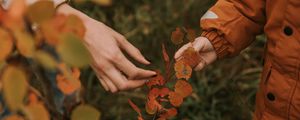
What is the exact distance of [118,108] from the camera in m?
2.06

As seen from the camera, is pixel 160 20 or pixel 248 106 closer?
pixel 248 106

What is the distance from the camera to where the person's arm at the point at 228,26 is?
3.74ft

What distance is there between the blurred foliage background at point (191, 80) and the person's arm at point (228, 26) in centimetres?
69

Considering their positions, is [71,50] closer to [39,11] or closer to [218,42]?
[39,11]

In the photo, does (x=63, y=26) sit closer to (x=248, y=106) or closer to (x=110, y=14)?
(x=248, y=106)

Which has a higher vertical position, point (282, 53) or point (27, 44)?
point (27, 44)

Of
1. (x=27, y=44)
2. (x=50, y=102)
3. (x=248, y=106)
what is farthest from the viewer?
(x=248, y=106)

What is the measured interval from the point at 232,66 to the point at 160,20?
16.2 inches

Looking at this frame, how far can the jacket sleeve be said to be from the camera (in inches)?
45.1

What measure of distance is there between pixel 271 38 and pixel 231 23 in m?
A: 0.10

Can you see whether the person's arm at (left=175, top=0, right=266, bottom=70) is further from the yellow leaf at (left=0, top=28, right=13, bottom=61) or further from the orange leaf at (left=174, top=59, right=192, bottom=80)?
the yellow leaf at (left=0, top=28, right=13, bottom=61)

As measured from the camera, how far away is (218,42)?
45.5 inches

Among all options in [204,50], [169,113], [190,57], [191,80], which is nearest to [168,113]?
[169,113]

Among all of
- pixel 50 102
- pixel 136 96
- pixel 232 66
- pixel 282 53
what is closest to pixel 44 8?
pixel 50 102
